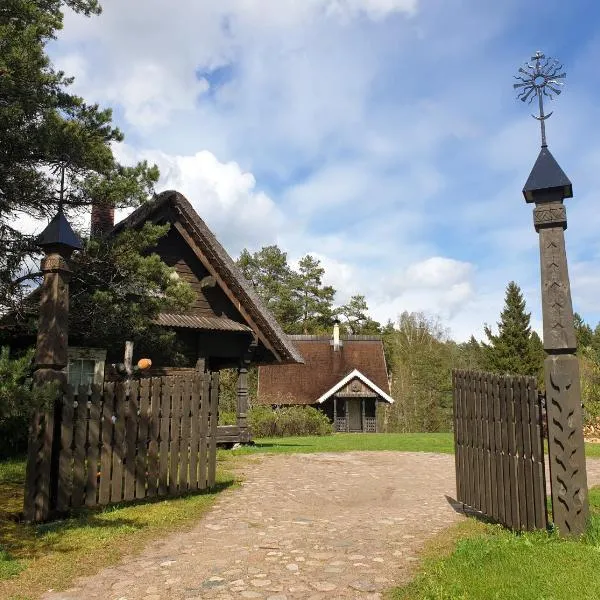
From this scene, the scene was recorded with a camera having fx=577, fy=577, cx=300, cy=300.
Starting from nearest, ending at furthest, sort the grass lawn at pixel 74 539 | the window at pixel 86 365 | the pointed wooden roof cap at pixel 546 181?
the grass lawn at pixel 74 539 < the pointed wooden roof cap at pixel 546 181 < the window at pixel 86 365

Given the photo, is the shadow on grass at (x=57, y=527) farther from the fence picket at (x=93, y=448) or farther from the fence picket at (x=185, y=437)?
the fence picket at (x=185, y=437)

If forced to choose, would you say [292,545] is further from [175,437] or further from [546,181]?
[546,181]

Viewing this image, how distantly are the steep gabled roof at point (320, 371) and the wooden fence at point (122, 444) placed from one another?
24763 mm

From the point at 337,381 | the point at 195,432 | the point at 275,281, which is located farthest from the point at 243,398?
the point at 275,281

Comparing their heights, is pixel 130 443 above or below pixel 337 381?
below

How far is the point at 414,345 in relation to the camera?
47.0 meters

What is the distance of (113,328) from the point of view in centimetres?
943

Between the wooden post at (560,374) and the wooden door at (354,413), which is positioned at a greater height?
the wooden post at (560,374)

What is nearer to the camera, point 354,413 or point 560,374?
point 560,374

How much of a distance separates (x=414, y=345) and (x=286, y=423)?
25.0 meters

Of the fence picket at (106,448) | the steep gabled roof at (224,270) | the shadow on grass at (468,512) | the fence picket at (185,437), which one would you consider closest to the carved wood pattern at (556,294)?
the shadow on grass at (468,512)

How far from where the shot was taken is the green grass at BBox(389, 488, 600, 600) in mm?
3943

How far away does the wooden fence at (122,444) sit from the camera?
21.0 feet

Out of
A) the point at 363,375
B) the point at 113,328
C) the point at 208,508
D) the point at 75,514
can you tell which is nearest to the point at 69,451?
the point at 75,514
